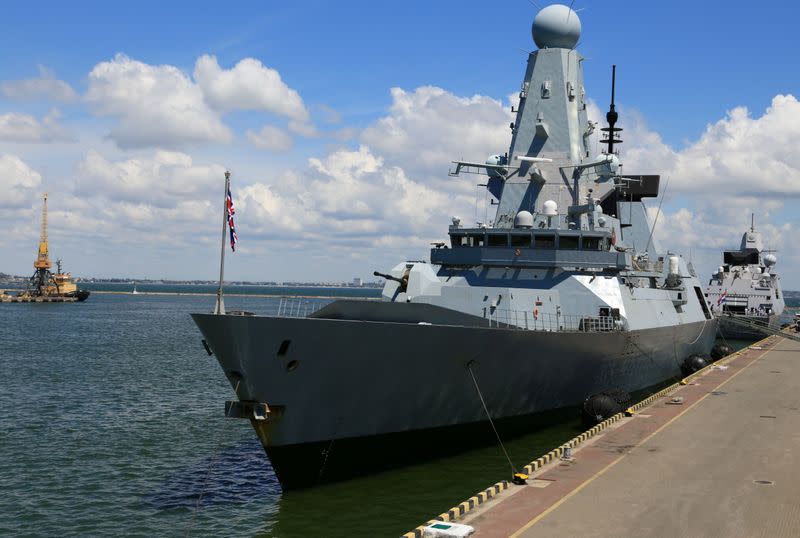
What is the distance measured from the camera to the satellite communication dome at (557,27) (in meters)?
24.6

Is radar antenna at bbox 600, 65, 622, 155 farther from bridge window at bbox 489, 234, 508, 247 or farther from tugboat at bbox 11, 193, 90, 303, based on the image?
tugboat at bbox 11, 193, 90, 303

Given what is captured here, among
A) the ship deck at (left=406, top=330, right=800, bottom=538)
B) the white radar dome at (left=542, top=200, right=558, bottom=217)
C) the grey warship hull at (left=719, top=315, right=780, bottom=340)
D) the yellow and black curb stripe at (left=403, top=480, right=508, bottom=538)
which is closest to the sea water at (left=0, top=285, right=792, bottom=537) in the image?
the yellow and black curb stripe at (left=403, top=480, right=508, bottom=538)

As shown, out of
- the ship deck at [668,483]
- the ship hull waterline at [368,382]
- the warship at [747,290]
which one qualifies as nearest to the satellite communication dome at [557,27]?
the ship hull waterline at [368,382]

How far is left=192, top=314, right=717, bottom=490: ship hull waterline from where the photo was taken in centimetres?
1320

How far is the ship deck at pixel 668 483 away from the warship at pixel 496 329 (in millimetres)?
2472

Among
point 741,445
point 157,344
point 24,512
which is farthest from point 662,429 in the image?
point 157,344

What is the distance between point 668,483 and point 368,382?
18.5ft

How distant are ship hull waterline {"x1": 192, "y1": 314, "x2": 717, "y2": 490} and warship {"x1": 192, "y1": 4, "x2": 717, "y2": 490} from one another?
0.03 metres

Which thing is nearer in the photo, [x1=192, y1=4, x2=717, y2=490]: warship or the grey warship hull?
[x1=192, y1=4, x2=717, y2=490]: warship

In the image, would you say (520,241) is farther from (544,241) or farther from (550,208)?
(550,208)

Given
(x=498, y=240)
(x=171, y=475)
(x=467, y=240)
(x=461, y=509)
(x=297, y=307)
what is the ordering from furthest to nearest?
(x=467, y=240), (x=498, y=240), (x=171, y=475), (x=297, y=307), (x=461, y=509)

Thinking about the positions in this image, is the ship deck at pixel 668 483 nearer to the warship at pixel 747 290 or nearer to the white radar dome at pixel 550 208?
the white radar dome at pixel 550 208

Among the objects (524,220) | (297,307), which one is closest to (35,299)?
(524,220)

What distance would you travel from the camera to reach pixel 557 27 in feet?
80.6
